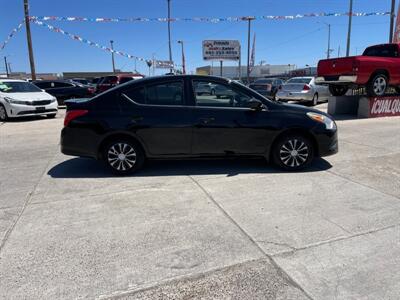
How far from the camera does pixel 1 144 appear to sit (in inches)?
321

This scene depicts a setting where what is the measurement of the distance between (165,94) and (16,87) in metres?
10.2

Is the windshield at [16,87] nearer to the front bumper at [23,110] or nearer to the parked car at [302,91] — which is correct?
the front bumper at [23,110]

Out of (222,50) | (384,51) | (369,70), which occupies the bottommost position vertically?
(369,70)

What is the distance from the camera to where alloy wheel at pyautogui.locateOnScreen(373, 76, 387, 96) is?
11.2m

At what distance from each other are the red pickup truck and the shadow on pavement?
567cm

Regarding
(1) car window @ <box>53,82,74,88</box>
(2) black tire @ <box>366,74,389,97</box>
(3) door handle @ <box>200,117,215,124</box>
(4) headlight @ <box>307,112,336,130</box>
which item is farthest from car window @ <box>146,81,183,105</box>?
(1) car window @ <box>53,82,74,88</box>

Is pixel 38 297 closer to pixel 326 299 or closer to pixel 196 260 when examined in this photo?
pixel 196 260

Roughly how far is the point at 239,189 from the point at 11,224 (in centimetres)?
286

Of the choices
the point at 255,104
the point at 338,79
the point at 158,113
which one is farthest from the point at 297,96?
the point at 158,113

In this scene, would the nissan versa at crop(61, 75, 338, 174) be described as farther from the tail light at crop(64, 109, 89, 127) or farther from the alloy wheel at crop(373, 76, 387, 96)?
the alloy wheel at crop(373, 76, 387, 96)

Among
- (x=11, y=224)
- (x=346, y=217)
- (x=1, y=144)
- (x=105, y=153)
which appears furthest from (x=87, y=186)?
(x=1, y=144)

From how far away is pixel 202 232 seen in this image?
3.47m

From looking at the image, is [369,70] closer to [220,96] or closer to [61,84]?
[220,96]

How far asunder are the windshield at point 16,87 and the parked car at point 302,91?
11123mm
